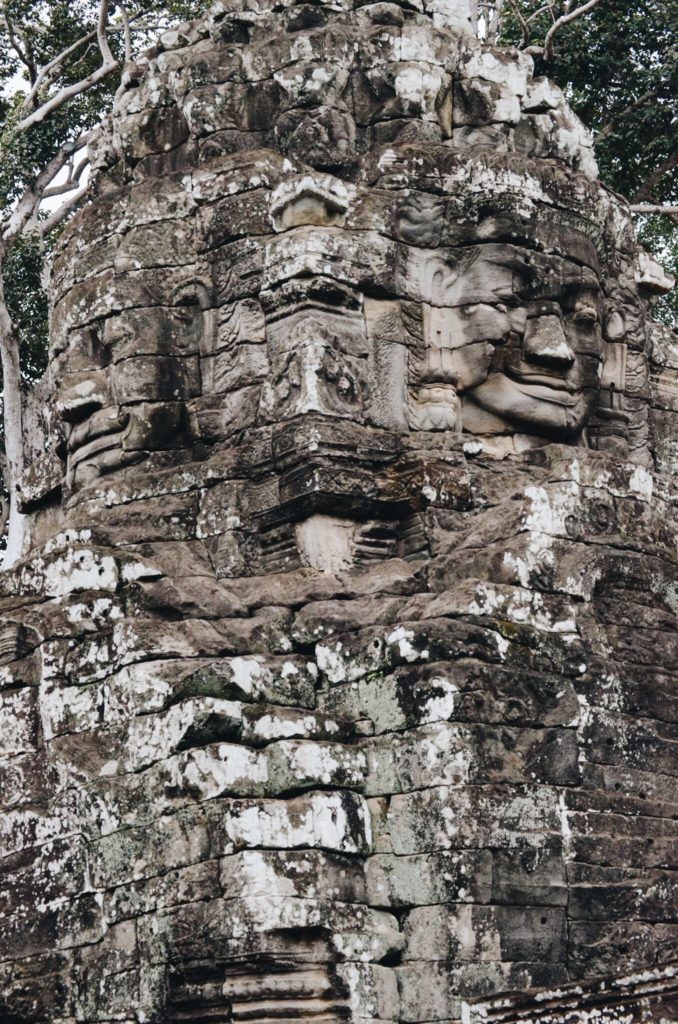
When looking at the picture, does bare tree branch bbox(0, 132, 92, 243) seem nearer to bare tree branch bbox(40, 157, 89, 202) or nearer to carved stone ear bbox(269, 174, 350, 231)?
bare tree branch bbox(40, 157, 89, 202)

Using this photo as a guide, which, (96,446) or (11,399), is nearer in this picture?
(96,446)

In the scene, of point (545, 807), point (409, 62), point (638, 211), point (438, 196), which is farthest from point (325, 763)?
point (638, 211)

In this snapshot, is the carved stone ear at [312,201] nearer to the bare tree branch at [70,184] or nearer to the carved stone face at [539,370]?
the carved stone face at [539,370]

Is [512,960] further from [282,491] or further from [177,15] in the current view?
[177,15]

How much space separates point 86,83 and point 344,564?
12739 millimetres

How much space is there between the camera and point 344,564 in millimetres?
16781

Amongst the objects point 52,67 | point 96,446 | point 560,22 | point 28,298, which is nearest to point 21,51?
point 52,67

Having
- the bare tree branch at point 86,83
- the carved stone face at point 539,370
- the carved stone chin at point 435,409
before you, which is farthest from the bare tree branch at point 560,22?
the carved stone chin at point 435,409

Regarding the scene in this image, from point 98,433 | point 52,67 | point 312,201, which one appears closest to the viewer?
point 312,201

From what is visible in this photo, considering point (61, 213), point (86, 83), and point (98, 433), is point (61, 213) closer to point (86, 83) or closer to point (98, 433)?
point (86, 83)

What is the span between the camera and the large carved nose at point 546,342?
1775cm

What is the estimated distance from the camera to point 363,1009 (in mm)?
14641

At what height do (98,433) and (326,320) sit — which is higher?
(326,320)

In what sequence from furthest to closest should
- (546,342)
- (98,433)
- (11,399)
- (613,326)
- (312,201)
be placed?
1. (11,399)
2. (613,326)
3. (98,433)
4. (546,342)
5. (312,201)
